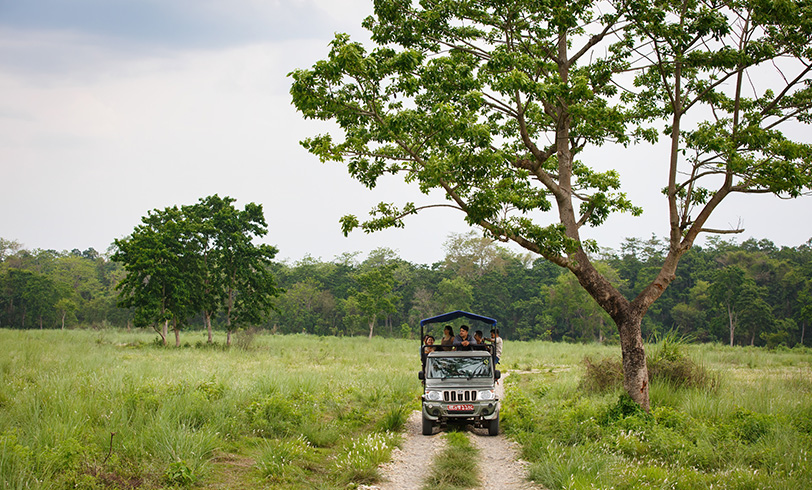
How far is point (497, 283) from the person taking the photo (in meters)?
70.9

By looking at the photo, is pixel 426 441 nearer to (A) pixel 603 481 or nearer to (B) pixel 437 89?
(A) pixel 603 481

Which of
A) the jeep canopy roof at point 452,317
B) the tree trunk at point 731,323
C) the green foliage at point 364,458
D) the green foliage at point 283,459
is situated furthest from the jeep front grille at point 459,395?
the tree trunk at point 731,323

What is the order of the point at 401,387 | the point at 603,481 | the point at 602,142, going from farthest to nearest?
1. the point at 401,387
2. the point at 602,142
3. the point at 603,481

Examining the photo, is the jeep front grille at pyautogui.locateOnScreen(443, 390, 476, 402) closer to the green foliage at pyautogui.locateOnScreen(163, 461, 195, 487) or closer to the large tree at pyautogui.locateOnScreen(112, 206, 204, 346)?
the green foliage at pyautogui.locateOnScreen(163, 461, 195, 487)

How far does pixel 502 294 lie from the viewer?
71188 mm

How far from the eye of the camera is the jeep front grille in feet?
34.7

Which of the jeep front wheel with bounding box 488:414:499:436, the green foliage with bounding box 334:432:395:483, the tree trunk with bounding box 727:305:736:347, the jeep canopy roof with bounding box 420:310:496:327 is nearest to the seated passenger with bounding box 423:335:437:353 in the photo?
the jeep canopy roof with bounding box 420:310:496:327

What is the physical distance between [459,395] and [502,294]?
61.8 m

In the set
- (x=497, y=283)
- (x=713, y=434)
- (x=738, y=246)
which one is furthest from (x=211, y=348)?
(x=738, y=246)

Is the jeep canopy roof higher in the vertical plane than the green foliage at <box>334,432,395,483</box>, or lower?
higher

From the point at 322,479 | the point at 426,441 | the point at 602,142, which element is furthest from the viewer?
the point at 602,142

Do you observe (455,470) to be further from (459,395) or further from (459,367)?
(459,367)

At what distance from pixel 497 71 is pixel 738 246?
75604 mm

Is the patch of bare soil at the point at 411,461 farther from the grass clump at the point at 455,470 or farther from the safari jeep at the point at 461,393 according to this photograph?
the safari jeep at the point at 461,393
